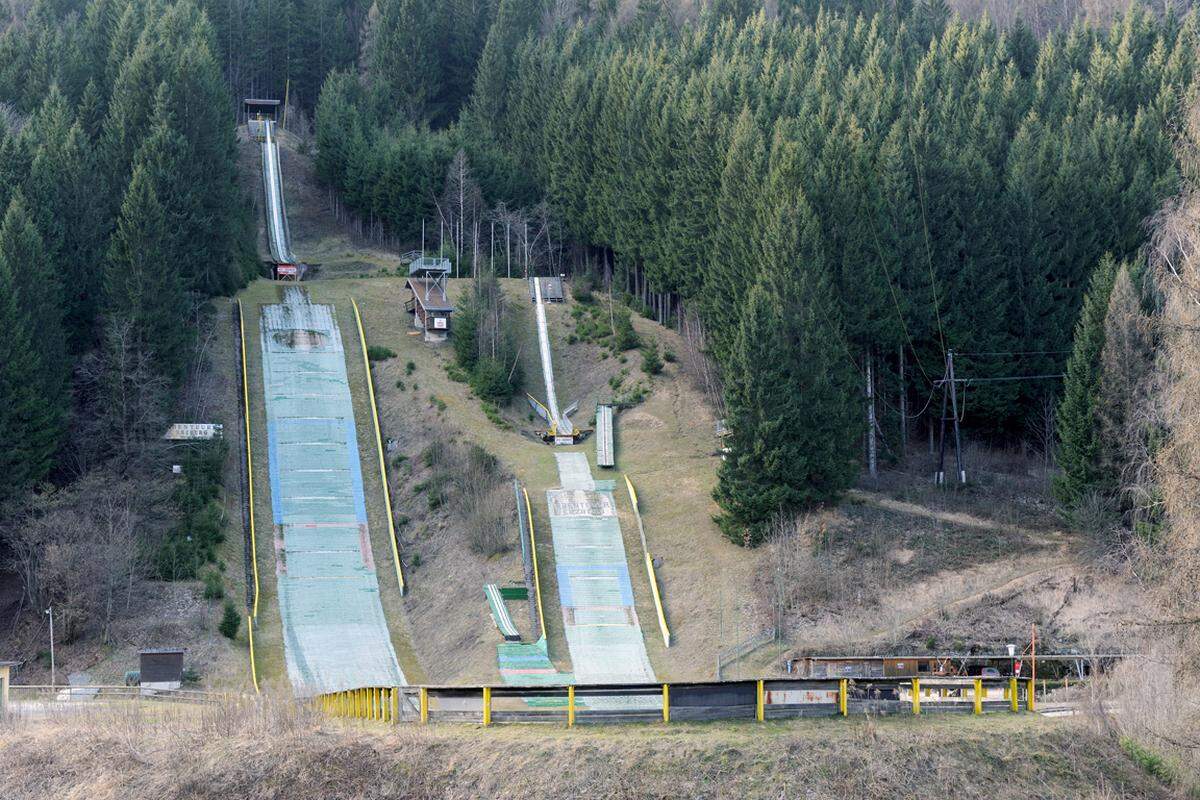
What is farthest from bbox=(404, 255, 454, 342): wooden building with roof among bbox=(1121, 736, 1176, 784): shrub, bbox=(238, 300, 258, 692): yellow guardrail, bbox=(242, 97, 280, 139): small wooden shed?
bbox=(1121, 736, 1176, 784): shrub

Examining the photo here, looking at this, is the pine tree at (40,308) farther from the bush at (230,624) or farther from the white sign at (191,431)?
the bush at (230,624)

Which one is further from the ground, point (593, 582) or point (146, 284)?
point (146, 284)

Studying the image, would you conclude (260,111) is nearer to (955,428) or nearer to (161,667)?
(955,428)

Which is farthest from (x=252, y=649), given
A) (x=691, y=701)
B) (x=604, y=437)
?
(x=691, y=701)

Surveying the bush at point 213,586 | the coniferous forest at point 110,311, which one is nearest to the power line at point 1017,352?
the bush at point 213,586

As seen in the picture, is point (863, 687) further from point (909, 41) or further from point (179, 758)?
point (909, 41)

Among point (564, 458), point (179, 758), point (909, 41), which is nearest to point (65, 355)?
point (564, 458)
